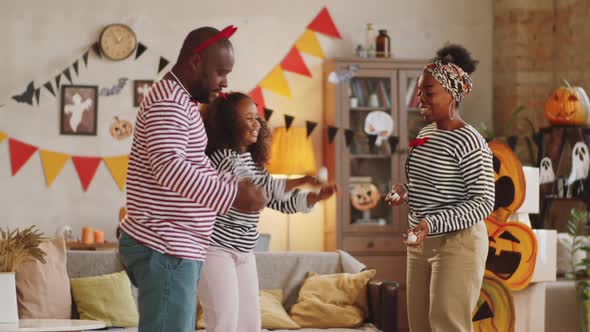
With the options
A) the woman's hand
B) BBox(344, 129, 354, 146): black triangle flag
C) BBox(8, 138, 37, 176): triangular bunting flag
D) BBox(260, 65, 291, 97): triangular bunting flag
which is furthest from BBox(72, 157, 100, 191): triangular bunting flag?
the woman's hand

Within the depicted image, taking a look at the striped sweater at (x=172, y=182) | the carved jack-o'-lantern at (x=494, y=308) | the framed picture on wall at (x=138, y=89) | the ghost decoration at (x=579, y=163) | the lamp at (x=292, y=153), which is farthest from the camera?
the framed picture on wall at (x=138, y=89)

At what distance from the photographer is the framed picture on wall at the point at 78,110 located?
6898 millimetres

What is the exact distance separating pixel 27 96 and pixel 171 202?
5.00m

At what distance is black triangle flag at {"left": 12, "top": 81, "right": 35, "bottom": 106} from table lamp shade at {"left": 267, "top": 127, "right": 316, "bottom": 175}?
1.88 m

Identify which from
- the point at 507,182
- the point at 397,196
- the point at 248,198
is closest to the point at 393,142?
the point at 507,182

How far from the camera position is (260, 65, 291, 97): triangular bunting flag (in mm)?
7234

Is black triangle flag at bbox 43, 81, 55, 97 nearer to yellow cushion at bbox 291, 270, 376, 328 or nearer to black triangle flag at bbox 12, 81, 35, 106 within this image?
black triangle flag at bbox 12, 81, 35, 106

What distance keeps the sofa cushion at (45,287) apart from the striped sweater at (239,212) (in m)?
1.98

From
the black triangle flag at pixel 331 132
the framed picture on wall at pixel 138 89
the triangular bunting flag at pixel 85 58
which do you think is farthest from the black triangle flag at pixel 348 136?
the triangular bunting flag at pixel 85 58

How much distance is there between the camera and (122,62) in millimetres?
7000

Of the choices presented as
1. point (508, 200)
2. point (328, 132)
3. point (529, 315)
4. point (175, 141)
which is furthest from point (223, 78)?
point (328, 132)

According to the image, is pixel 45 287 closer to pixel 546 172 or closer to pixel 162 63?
→ pixel 162 63

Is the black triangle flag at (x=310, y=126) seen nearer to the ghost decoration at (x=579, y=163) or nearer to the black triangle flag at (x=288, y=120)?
the black triangle flag at (x=288, y=120)

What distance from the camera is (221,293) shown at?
2621 mm
